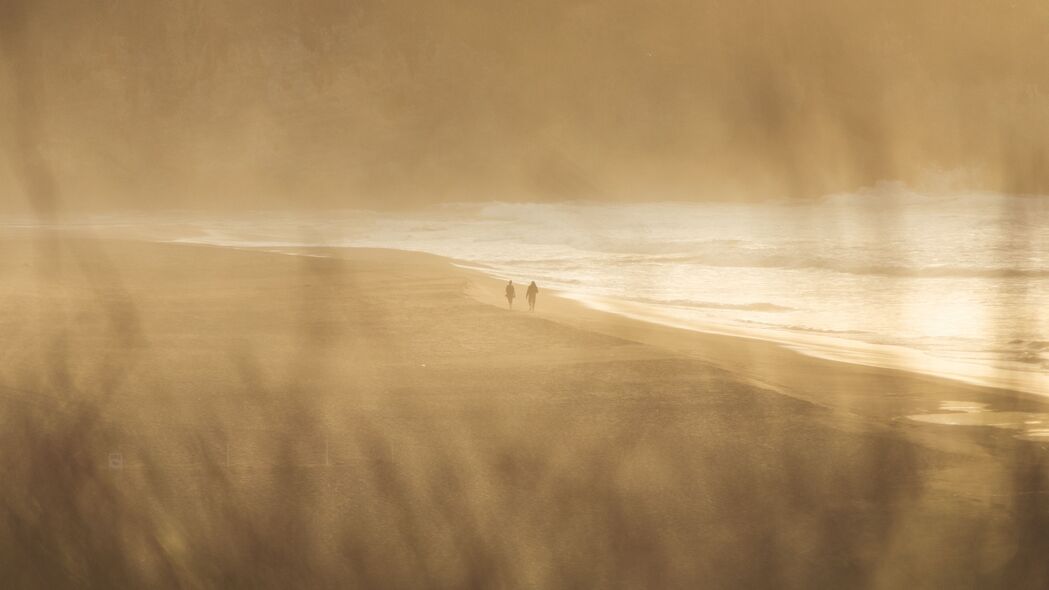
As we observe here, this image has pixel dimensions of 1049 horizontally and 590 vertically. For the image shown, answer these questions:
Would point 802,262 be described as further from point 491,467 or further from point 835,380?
point 491,467

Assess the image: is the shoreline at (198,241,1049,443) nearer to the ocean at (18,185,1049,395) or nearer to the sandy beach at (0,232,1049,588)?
the sandy beach at (0,232,1049,588)

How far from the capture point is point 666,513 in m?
7.36

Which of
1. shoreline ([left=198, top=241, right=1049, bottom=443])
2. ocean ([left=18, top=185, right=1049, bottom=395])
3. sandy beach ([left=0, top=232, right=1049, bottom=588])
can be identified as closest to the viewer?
sandy beach ([left=0, top=232, right=1049, bottom=588])

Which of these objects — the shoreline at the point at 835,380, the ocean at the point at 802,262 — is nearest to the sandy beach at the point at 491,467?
the shoreline at the point at 835,380

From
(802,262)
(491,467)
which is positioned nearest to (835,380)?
(491,467)

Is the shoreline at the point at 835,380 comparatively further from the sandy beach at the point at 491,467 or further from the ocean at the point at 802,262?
the ocean at the point at 802,262

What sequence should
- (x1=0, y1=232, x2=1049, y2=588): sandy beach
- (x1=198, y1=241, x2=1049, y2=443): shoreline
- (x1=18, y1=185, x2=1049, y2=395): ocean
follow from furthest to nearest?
(x1=18, y1=185, x2=1049, y2=395): ocean < (x1=198, y1=241, x2=1049, y2=443): shoreline < (x1=0, y1=232, x2=1049, y2=588): sandy beach

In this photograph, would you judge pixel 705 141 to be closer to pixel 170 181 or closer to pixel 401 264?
pixel 170 181

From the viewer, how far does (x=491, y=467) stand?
8312 millimetres

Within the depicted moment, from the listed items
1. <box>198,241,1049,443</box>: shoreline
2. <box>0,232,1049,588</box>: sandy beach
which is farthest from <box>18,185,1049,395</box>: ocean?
<box>0,232,1049,588</box>: sandy beach

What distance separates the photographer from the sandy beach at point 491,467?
6.52 meters

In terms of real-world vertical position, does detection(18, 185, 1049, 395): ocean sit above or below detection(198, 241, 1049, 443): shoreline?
above

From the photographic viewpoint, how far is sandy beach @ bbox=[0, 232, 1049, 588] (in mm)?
6520

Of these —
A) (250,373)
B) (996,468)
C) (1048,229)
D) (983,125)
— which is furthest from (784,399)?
(983,125)
